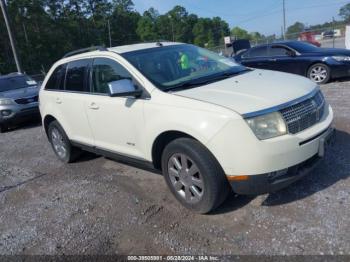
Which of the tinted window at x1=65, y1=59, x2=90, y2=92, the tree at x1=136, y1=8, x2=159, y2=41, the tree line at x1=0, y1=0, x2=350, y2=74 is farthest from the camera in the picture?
the tree at x1=136, y1=8, x2=159, y2=41

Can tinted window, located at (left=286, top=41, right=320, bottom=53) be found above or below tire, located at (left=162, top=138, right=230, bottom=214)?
above

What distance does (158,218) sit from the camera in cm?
364

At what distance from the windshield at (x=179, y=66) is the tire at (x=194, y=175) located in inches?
28.1

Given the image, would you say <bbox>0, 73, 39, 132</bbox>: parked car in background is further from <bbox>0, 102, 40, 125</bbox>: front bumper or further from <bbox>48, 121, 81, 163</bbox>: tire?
<bbox>48, 121, 81, 163</bbox>: tire

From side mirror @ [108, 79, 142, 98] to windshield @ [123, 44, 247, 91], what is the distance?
210 millimetres

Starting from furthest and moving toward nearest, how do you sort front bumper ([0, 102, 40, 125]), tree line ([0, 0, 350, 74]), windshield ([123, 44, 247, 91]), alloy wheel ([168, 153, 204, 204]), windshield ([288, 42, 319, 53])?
tree line ([0, 0, 350, 74]) < windshield ([288, 42, 319, 53]) < front bumper ([0, 102, 40, 125]) < windshield ([123, 44, 247, 91]) < alloy wheel ([168, 153, 204, 204])

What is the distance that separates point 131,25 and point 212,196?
74.1 meters

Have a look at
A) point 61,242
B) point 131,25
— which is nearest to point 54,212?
point 61,242

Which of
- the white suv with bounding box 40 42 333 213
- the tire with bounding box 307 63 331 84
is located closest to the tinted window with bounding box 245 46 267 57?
the tire with bounding box 307 63 331 84

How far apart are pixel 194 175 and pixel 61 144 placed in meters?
3.15

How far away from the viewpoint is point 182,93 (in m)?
3.52

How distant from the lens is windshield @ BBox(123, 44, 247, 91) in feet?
12.7

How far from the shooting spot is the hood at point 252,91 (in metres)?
3.11

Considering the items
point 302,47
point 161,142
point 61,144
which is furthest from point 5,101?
point 302,47
